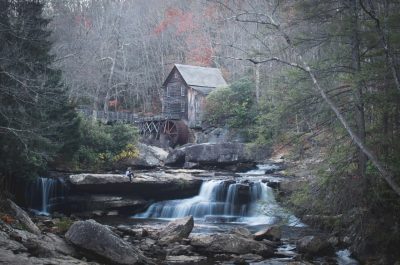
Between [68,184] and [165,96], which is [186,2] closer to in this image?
[165,96]

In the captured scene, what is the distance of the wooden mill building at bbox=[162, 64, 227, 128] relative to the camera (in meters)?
38.5

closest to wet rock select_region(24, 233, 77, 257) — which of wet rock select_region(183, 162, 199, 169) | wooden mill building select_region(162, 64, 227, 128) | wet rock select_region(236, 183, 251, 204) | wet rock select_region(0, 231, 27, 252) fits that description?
wet rock select_region(0, 231, 27, 252)

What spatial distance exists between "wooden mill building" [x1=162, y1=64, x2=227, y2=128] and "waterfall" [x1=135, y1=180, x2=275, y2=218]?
18.6 meters

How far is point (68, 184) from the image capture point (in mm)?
17859

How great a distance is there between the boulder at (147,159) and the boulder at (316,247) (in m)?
15.4

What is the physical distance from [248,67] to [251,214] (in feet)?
72.9

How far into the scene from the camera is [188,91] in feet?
129

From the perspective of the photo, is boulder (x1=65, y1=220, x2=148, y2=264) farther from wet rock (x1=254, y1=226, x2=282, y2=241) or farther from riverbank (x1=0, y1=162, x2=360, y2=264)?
wet rock (x1=254, y1=226, x2=282, y2=241)

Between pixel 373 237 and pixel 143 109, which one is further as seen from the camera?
pixel 143 109

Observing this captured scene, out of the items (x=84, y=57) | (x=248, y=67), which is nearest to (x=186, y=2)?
(x=248, y=67)

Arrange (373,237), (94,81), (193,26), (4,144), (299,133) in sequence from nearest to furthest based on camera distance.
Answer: (373,237) → (299,133) → (4,144) → (94,81) → (193,26)

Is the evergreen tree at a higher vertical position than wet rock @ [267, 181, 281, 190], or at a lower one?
higher

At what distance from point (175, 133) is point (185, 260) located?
91.9 feet

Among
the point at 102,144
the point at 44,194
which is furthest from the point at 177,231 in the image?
the point at 102,144
